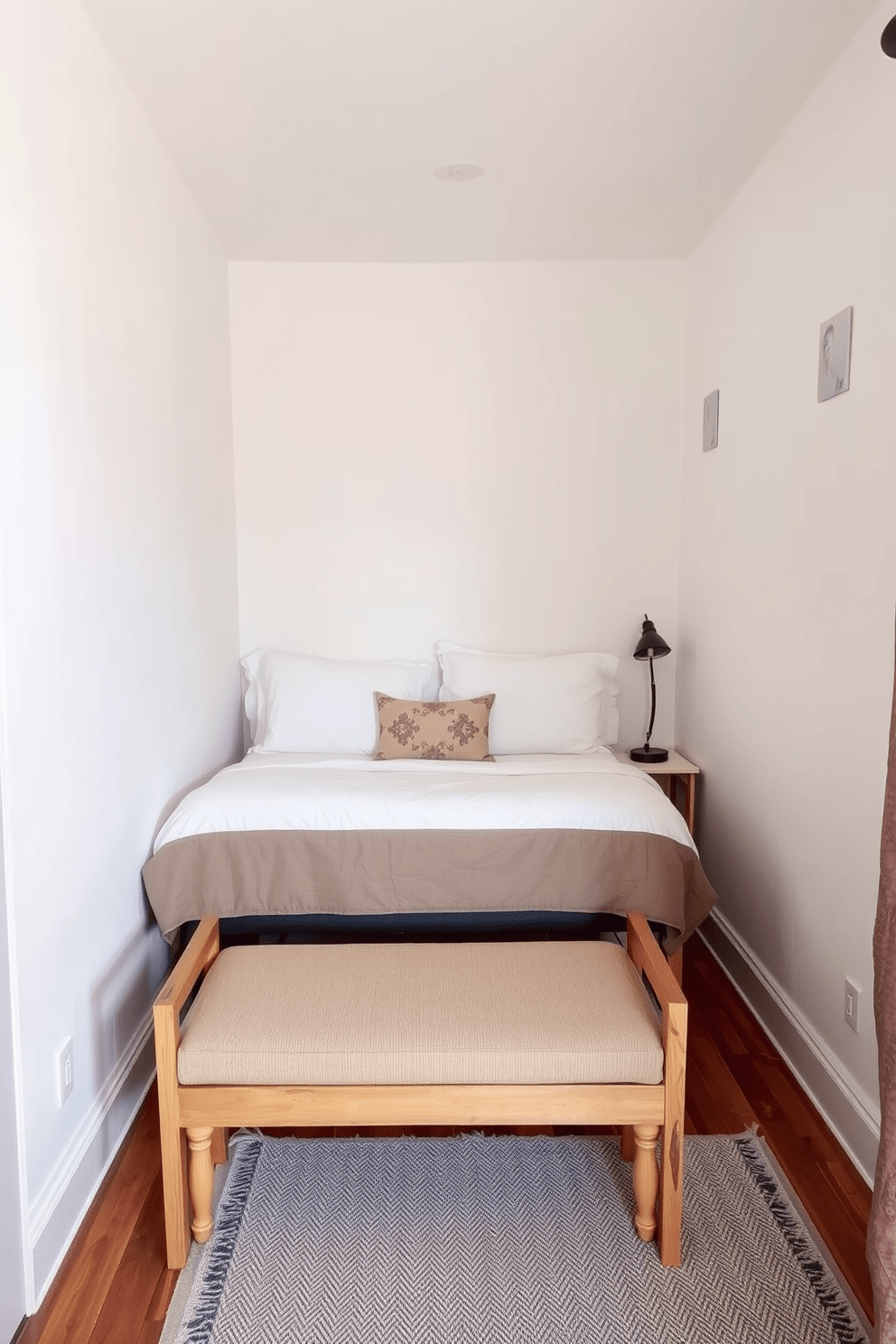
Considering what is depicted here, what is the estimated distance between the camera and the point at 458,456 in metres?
3.73

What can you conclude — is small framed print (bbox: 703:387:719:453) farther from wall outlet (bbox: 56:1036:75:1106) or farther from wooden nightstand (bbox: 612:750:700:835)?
wall outlet (bbox: 56:1036:75:1106)

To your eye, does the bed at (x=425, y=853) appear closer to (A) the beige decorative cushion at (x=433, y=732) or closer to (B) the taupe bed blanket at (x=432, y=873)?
(B) the taupe bed blanket at (x=432, y=873)

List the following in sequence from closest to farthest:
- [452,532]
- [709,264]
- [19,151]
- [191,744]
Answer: [19,151], [191,744], [709,264], [452,532]

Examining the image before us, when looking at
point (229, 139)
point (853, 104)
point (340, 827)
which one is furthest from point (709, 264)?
point (340, 827)

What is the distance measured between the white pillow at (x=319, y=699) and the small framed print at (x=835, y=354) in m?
1.81

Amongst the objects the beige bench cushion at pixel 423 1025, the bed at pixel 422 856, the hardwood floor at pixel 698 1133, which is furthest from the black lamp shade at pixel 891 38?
the hardwood floor at pixel 698 1133

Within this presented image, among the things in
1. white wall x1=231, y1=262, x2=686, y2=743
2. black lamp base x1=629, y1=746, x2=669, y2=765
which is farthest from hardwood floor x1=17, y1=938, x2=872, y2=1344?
white wall x1=231, y1=262, x2=686, y2=743

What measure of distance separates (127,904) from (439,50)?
2.19 meters

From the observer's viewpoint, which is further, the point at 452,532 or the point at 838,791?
the point at 452,532

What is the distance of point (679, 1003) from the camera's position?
5.70 feet

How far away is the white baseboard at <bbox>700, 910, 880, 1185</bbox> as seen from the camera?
6.56 feet

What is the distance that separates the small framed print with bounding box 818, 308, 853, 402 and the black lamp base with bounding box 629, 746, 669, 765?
151cm

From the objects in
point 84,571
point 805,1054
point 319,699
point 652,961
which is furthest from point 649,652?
point 84,571

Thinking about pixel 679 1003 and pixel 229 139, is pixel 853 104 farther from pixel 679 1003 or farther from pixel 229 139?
pixel 679 1003
